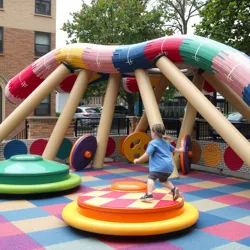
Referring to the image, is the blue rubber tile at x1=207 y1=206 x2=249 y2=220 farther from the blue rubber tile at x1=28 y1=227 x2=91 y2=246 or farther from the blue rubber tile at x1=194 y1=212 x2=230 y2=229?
the blue rubber tile at x1=28 y1=227 x2=91 y2=246

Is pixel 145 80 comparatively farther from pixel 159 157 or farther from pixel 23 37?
pixel 23 37

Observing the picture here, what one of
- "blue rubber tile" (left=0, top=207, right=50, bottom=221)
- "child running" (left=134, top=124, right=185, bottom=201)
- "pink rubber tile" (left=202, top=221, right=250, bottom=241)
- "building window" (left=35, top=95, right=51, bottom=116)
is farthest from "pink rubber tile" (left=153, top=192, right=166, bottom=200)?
"building window" (left=35, top=95, right=51, bottom=116)

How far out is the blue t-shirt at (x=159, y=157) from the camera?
6.16m

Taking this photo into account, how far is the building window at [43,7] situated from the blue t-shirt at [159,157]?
69.4 ft

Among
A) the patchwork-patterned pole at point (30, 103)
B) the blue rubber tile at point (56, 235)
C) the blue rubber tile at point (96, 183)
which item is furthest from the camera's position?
the patchwork-patterned pole at point (30, 103)

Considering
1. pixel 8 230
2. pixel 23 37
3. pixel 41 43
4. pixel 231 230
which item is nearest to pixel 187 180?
pixel 231 230

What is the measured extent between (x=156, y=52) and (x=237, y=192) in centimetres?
433

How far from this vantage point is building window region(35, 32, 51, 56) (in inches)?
987

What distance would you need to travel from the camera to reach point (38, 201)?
791cm

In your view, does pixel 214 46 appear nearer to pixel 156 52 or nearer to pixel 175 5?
pixel 156 52

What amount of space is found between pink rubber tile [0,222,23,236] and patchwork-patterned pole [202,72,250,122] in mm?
6862

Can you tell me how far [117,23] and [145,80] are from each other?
48.3 feet

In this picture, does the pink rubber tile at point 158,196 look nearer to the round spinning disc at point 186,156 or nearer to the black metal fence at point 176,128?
the round spinning disc at point 186,156

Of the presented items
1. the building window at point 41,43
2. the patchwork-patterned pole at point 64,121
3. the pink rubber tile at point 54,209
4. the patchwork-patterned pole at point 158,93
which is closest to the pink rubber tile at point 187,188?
the pink rubber tile at point 54,209
